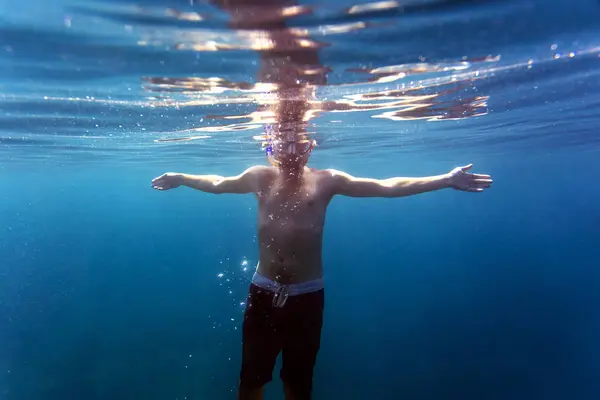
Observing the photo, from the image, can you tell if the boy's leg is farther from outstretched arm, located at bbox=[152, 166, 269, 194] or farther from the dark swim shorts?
outstretched arm, located at bbox=[152, 166, 269, 194]

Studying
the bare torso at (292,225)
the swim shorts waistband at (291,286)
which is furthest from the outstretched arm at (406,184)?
the swim shorts waistband at (291,286)

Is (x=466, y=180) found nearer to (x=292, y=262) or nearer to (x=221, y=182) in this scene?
(x=292, y=262)

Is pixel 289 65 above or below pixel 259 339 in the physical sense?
above

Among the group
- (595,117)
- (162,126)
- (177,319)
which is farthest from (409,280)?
(162,126)

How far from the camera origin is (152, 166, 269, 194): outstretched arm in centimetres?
629

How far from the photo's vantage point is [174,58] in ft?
21.4

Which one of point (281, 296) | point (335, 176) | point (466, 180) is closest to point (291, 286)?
point (281, 296)

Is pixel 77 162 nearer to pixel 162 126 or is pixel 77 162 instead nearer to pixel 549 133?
pixel 162 126

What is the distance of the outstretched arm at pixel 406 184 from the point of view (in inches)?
221

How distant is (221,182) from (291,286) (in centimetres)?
202

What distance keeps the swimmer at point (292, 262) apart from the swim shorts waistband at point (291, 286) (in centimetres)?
1

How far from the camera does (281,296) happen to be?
5.64m

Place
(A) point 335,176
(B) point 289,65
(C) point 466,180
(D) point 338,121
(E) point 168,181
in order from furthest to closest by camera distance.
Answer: (D) point 338,121
(B) point 289,65
(E) point 168,181
(A) point 335,176
(C) point 466,180

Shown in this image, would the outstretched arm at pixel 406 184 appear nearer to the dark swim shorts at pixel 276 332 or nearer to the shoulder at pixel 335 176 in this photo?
the shoulder at pixel 335 176
